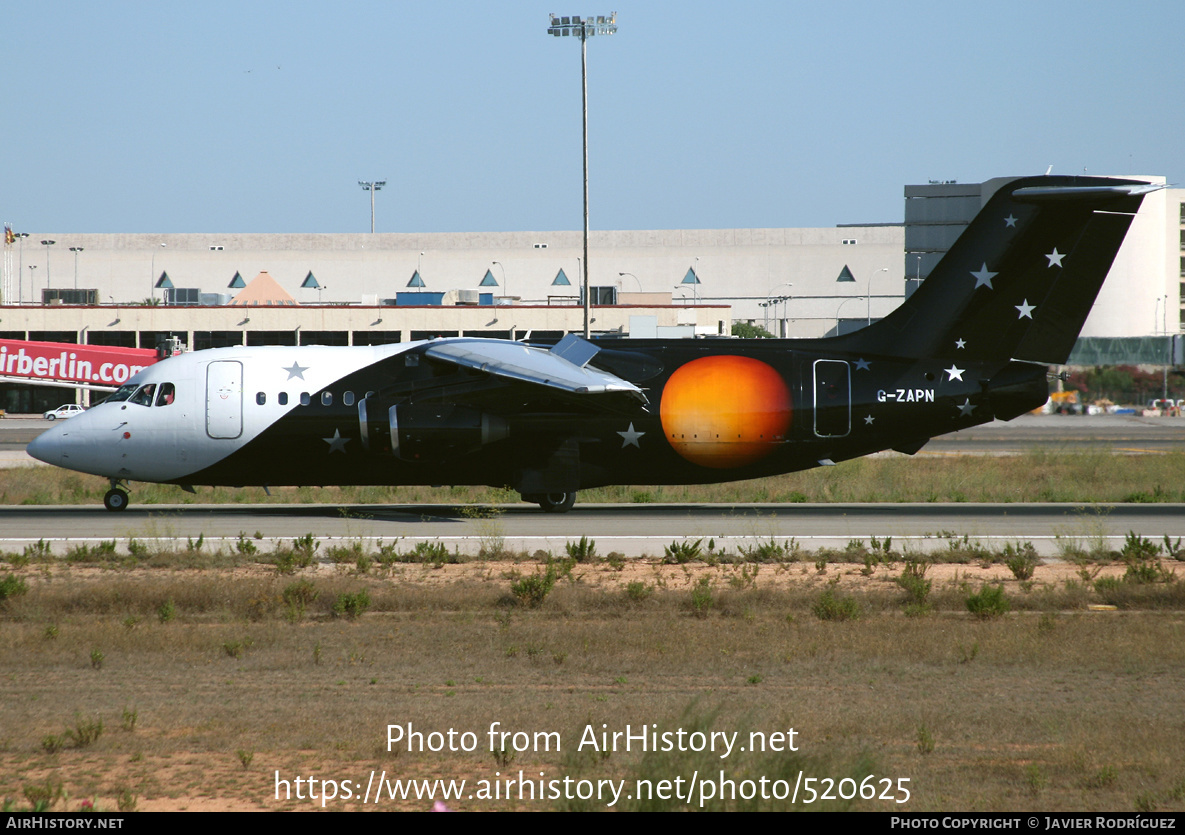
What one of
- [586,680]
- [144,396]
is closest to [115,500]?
[144,396]

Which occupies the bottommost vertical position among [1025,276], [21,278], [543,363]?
[543,363]

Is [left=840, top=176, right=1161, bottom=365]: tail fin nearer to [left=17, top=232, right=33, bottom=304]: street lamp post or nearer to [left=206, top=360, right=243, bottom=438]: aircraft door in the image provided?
[left=206, top=360, right=243, bottom=438]: aircraft door

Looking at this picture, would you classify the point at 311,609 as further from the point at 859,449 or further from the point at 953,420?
the point at 953,420

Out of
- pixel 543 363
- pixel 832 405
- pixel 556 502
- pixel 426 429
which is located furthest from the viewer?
pixel 556 502

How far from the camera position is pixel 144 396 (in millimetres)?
25141

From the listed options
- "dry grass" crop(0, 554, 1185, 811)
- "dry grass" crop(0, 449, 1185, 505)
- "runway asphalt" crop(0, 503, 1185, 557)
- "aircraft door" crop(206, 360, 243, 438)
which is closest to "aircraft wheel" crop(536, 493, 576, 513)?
"runway asphalt" crop(0, 503, 1185, 557)

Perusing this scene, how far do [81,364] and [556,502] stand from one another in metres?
47.6

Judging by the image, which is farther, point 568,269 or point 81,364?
point 568,269

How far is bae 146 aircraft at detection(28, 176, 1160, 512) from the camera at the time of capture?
2450 cm

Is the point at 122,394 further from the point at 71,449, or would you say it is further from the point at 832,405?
the point at 832,405

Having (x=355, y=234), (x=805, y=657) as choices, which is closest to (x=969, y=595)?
(x=805, y=657)

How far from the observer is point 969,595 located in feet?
50.0

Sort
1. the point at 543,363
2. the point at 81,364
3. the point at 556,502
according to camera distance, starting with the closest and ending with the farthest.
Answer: the point at 543,363, the point at 556,502, the point at 81,364

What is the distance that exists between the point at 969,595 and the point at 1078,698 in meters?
4.70
